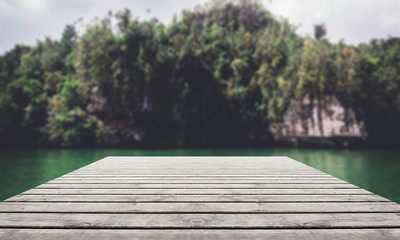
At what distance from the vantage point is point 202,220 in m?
1.81

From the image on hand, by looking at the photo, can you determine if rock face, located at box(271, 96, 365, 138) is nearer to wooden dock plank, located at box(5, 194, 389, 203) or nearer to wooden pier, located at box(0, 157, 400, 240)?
wooden pier, located at box(0, 157, 400, 240)

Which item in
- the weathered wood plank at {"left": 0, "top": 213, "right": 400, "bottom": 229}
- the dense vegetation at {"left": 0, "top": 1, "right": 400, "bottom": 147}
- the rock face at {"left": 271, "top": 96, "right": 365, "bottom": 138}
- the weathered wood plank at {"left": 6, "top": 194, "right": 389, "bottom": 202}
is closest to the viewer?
the weathered wood plank at {"left": 0, "top": 213, "right": 400, "bottom": 229}

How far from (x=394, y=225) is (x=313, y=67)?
68.7 ft

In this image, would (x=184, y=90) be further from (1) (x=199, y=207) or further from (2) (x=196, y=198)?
(1) (x=199, y=207)

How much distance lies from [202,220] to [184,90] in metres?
20.2

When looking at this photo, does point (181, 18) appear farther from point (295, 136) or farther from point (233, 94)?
point (295, 136)

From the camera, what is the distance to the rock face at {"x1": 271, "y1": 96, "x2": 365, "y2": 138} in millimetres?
20500

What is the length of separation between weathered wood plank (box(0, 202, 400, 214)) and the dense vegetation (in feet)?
62.9

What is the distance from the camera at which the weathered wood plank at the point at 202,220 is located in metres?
1.72

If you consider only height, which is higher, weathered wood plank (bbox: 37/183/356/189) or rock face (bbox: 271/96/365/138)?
rock face (bbox: 271/96/365/138)

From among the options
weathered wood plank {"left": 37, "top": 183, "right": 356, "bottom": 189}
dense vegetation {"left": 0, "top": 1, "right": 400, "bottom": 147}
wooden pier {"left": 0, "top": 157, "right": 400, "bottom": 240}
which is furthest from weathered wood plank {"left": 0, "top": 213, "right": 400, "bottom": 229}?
dense vegetation {"left": 0, "top": 1, "right": 400, "bottom": 147}

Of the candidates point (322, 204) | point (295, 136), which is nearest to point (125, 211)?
point (322, 204)

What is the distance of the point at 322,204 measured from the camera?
2184mm

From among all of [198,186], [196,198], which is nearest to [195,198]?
[196,198]
